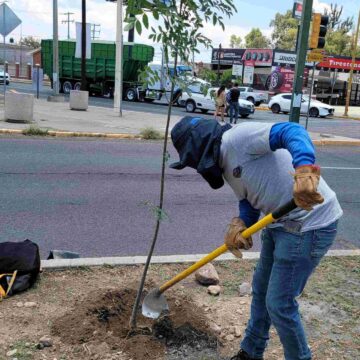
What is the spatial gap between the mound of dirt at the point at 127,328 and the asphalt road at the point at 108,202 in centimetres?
81

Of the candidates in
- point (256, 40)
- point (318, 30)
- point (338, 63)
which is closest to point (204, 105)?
point (318, 30)

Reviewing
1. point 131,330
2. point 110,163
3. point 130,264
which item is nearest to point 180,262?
point 130,264

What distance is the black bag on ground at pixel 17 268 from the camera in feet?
11.8

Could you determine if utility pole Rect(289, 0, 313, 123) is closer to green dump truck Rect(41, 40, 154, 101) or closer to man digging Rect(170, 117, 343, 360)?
man digging Rect(170, 117, 343, 360)

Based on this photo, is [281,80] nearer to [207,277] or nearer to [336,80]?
[336,80]

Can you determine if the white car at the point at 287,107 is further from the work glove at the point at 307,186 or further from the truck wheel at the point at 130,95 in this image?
the work glove at the point at 307,186

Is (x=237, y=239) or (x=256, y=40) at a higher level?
(x=256, y=40)

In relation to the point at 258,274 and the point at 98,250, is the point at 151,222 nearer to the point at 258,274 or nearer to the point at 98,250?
the point at 98,250

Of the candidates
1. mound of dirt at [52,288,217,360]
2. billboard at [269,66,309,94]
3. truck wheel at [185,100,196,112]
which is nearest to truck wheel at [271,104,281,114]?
truck wheel at [185,100,196,112]

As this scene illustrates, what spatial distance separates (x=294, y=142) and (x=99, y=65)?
29.7 m

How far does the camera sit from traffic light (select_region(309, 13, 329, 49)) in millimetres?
11844

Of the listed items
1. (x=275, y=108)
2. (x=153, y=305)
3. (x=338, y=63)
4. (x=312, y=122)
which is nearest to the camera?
(x=153, y=305)

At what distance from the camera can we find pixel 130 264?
13.9ft

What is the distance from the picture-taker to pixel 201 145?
239 cm
